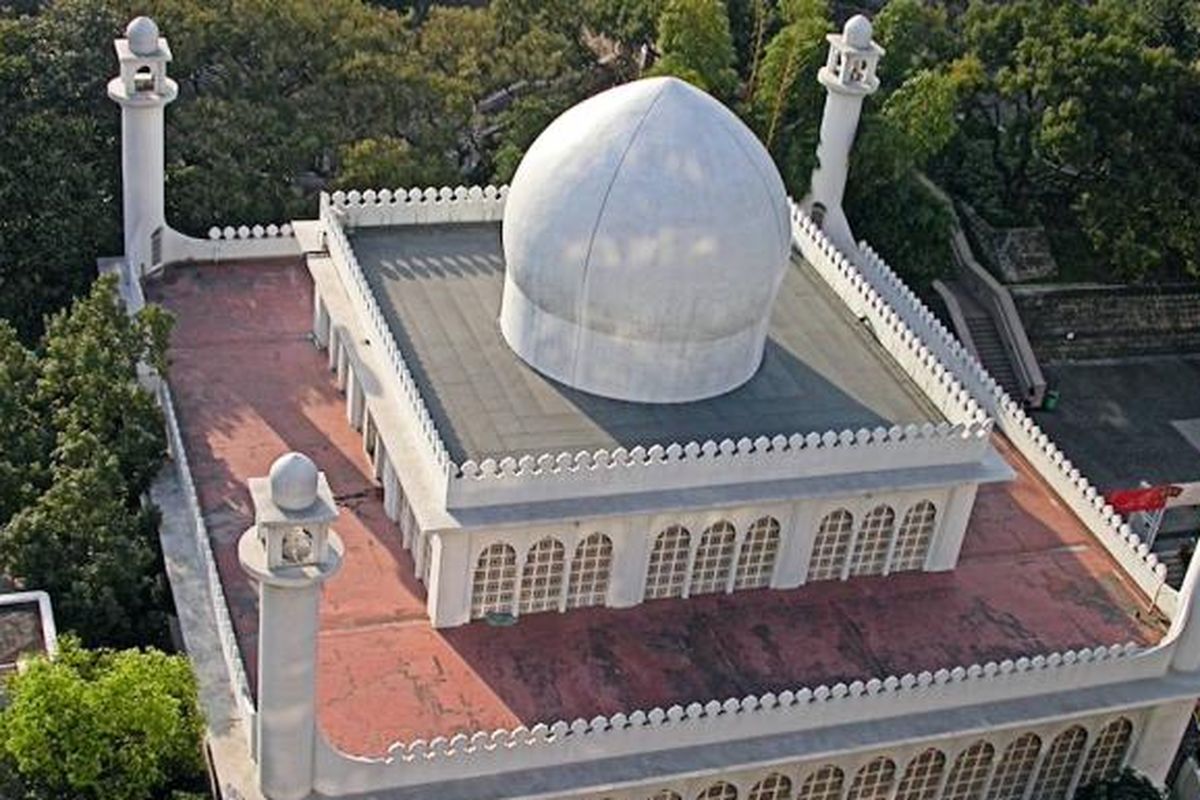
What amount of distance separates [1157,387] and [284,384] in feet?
82.4

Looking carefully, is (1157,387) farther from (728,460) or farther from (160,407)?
(160,407)

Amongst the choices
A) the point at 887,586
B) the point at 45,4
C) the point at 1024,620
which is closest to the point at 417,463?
the point at 887,586

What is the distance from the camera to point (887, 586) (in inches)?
1288

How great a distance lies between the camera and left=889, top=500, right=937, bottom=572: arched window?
32531 millimetres

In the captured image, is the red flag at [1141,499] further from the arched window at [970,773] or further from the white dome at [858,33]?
the white dome at [858,33]

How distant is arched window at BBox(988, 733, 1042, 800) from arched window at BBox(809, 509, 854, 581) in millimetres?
4346

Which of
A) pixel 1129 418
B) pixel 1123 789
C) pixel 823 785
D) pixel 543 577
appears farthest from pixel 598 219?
pixel 1129 418

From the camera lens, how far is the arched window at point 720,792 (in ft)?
94.9

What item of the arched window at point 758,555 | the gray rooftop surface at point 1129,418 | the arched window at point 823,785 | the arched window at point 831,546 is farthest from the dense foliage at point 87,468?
the gray rooftop surface at point 1129,418

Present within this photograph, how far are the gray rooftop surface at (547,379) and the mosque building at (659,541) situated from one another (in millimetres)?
84

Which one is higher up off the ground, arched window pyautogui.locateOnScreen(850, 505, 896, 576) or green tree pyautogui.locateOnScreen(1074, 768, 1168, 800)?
arched window pyautogui.locateOnScreen(850, 505, 896, 576)

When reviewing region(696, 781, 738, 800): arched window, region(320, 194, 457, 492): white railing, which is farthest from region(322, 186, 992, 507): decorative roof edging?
region(696, 781, 738, 800): arched window

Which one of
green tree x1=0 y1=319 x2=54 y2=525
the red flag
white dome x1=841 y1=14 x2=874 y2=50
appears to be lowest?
the red flag

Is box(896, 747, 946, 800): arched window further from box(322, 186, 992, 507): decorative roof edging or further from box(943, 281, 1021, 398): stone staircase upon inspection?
box(943, 281, 1021, 398): stone staircase
